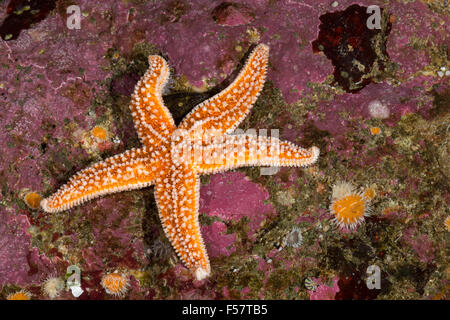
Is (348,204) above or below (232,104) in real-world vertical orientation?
below

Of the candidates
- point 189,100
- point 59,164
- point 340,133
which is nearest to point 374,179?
point 340,133

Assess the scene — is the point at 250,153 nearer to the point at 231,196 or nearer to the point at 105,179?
the point at 231,196

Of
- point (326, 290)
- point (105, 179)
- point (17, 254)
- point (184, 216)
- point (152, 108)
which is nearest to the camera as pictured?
point (184, 216)

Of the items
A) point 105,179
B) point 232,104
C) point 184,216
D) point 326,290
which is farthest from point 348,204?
point 105,179

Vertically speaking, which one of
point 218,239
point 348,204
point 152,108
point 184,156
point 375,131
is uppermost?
point 152,108

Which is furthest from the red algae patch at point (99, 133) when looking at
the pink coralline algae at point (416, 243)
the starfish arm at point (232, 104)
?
the pink coralline algae at point (416, 243)

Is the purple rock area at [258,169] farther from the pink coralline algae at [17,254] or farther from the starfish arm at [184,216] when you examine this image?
the starfish arm at [184,216]
